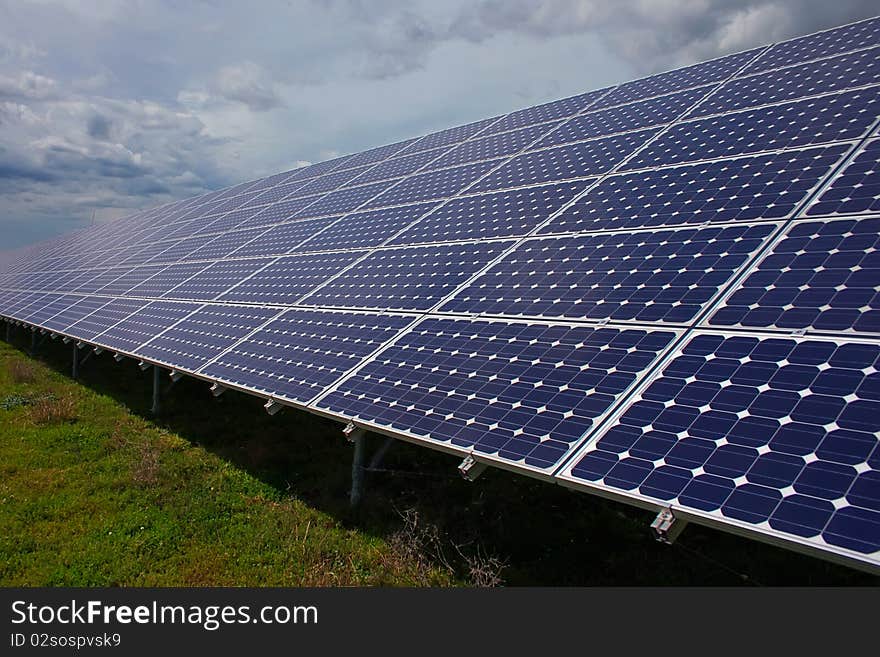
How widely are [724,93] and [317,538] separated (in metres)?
12.5

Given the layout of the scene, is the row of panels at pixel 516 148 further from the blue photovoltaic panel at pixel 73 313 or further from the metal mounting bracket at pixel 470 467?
the metal mounting bracket at pixel 470 467

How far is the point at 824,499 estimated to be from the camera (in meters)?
4.41

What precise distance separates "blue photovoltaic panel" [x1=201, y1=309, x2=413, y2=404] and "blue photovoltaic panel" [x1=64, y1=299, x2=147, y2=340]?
671 centimetres

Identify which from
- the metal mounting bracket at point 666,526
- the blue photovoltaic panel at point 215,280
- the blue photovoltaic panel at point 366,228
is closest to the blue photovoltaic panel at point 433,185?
the blue photovoltaic panel at point 366,228

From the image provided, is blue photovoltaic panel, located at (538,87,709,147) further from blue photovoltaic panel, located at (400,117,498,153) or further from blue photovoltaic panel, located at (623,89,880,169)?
blue photovoltaic panel, located at (400,117,498,153)

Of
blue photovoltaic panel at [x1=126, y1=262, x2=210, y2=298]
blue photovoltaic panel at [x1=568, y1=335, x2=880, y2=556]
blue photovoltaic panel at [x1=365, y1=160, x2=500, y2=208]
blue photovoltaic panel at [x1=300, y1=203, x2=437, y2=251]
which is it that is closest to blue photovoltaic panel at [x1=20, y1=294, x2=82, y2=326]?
blue photovoltaic panel at [x1=126, y1=262, x2=210, y2=298]

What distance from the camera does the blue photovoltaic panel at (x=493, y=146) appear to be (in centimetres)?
1694

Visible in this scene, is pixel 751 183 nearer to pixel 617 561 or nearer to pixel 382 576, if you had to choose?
pixel 617 561

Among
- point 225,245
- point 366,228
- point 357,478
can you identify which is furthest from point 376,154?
point 357,478

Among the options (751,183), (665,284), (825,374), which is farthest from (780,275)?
(751,183)

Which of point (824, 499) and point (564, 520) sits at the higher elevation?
point (824, 499)

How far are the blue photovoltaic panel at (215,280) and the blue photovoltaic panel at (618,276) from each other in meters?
8.09

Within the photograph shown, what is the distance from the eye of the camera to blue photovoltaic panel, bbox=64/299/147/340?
51.6 feet

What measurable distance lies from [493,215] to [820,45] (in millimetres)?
8669
